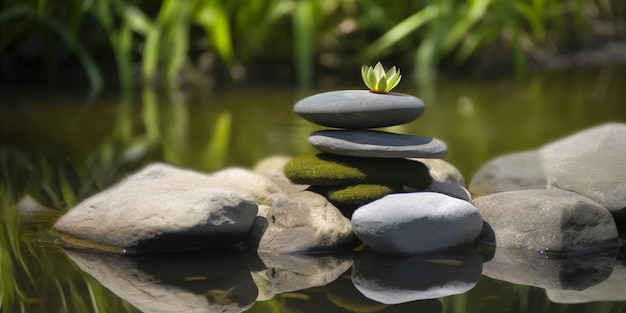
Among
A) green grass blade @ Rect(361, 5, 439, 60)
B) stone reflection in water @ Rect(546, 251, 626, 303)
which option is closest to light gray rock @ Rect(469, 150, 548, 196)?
stone reflection in water @ Rect(546, 251, 626, 303)

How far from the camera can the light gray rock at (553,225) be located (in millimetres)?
2258

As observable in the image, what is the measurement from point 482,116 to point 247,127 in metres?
1.30

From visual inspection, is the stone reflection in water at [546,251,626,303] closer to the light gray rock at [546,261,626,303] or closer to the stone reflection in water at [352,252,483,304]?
the light gray rock at [546,261,626,303]

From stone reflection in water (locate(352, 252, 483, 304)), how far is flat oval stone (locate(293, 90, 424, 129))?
0.38 metres

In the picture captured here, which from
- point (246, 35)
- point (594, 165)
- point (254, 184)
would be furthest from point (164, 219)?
point (246, 35)

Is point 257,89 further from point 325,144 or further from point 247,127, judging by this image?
point 325,144

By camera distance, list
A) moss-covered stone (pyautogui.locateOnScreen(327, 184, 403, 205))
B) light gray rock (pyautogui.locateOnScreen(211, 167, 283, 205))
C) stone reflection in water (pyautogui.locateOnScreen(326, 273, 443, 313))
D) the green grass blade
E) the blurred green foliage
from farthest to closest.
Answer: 1. the green grass blade
2. the blurred green foliage
3. light gray rock (pyautogui.locateOnScreen(211, 167, 283, 205))
4. moss-covered stone (pyautogui.locateOnScreen(327, 184, 403, 205))
5. stone reflection in water (pyautogui.locateOnScreen(326, 273, 443, 313))

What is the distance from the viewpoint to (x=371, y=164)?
2.41 m

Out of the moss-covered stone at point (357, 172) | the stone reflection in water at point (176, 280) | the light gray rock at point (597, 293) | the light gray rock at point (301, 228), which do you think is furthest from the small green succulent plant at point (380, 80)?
the light gray rock at point (597, 293)

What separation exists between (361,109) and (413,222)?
1.18ft

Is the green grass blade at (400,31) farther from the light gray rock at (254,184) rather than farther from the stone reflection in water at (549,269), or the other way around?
the stone reflection in water at (549,269)

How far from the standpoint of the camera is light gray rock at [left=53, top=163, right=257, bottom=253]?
220 centimetres

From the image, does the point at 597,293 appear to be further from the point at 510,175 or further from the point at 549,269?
the point at 510,175

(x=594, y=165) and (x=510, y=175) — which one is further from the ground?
(x=594, y=165)
